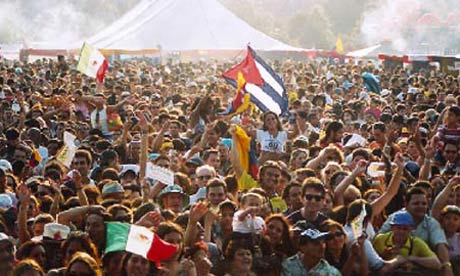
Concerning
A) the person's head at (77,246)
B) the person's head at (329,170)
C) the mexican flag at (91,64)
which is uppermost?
the mexican flag at (91,64)

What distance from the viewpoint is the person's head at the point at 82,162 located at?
1098 centimetres

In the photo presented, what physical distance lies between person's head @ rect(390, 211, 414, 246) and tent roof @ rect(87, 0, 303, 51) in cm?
2734

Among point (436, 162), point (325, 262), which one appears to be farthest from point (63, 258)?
point (436, 162)

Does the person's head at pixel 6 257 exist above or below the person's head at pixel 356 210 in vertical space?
below

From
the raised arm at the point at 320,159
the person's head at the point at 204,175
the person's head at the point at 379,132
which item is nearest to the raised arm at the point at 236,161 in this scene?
the raised arm at the point at 320,159

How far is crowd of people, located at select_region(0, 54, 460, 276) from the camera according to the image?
770 cm

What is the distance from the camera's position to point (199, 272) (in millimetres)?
7422

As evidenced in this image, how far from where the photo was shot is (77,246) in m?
7.64

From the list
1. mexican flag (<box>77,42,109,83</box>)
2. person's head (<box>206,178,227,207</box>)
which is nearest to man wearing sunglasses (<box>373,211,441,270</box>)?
person's head (<box>206,178,227,207</box>)

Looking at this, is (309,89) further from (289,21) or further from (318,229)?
(289,21)

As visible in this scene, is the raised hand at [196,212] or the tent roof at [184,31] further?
the tent roof at [184,31]

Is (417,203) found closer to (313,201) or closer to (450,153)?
(313,201)

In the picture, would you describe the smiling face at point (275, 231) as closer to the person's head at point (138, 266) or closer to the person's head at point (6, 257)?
the person's head at point (138, 266)

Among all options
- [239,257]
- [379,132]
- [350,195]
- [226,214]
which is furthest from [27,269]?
[379,132]
